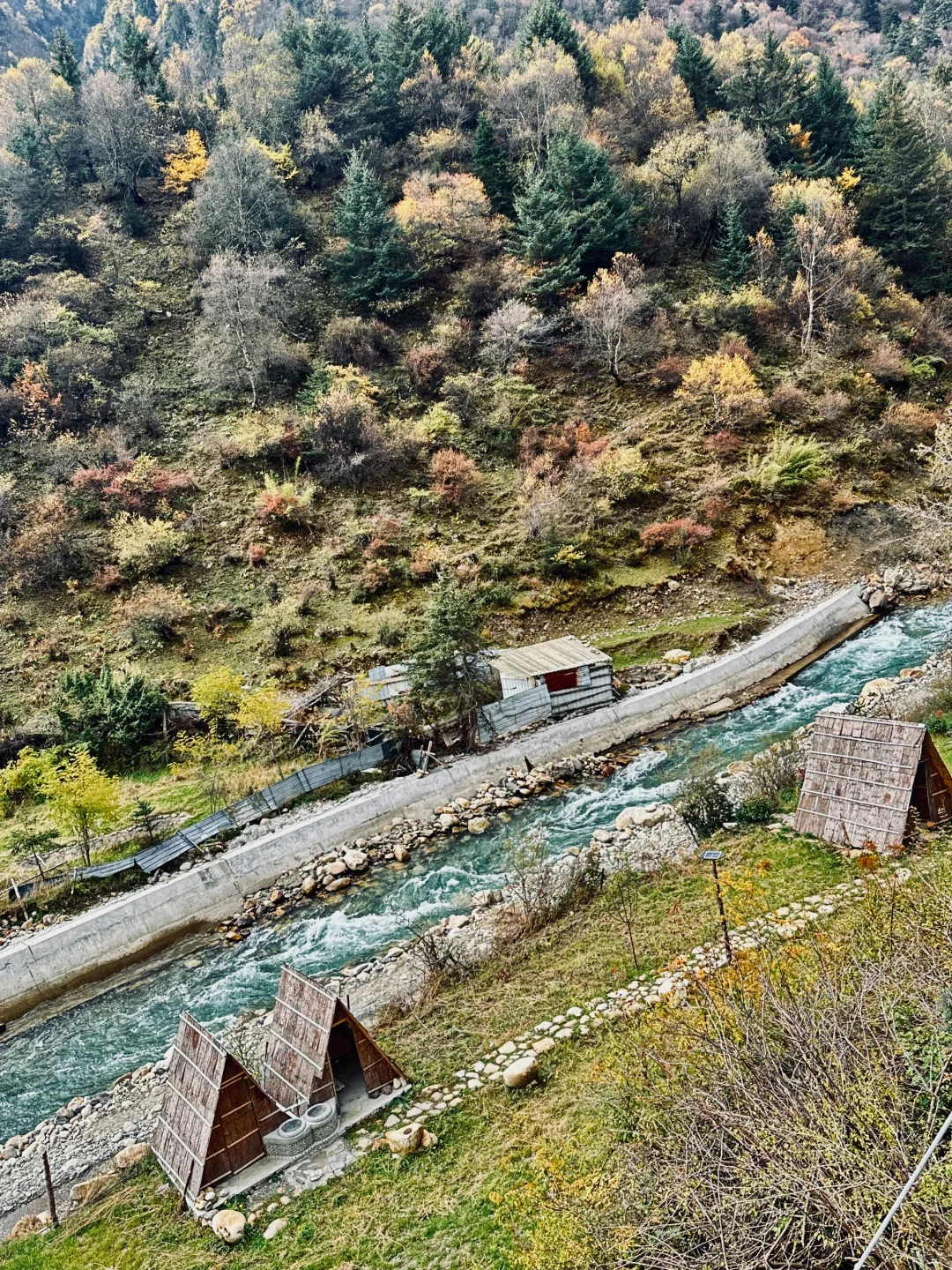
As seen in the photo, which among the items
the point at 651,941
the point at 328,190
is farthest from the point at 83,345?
the point at 651,941

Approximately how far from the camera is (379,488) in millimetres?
32844

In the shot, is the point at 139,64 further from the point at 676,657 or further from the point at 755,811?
the point at 755,811

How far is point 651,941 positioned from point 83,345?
38.6m

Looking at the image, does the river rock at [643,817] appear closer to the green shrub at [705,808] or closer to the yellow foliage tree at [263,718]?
the green shrub at [705,808]

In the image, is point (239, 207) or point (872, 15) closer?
point (239, 207)

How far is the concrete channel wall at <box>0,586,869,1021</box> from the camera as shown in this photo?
14516mm

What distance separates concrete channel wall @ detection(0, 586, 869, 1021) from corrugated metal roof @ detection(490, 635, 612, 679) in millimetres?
1489

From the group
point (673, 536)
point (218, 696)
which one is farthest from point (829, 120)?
point (218, 696)

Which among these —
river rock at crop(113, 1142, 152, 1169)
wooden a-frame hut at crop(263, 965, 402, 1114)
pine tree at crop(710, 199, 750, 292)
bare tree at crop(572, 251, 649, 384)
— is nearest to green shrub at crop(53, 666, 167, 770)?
river rock at crop(113, 1142, 152, 1169)

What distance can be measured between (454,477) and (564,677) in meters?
14.0

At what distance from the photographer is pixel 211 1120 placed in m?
7.89

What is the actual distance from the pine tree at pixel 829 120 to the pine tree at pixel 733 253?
1286 centimetres

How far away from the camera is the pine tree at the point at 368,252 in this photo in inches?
1625

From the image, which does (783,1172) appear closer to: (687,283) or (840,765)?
(840,765)
